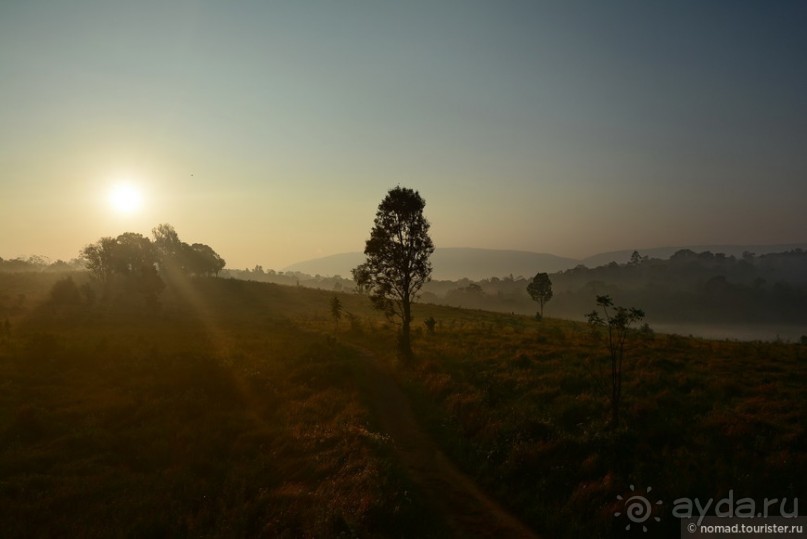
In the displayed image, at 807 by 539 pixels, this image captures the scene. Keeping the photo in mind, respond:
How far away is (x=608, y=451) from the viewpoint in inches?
606

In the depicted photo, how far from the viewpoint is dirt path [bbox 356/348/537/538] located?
39.9 ft

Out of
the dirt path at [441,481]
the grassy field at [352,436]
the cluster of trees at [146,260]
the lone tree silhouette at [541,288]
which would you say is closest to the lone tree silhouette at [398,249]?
the grassy field at [352,436]

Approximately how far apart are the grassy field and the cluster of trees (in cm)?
3694

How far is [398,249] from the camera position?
33156mm

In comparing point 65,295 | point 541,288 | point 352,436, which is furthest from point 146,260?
point 352,436

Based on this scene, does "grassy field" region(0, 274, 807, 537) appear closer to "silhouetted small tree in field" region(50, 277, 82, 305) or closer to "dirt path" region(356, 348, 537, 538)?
"dirt path" region(356, 348, 537, 538)

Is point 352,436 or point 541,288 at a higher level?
point 541,288

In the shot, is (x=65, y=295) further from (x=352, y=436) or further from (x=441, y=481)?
(x=441, y=481)

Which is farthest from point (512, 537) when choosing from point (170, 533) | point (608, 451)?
point (170, 533)

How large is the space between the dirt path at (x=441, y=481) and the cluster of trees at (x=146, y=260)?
60557 millimetres

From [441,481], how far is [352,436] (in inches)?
185

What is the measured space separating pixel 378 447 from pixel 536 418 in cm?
697

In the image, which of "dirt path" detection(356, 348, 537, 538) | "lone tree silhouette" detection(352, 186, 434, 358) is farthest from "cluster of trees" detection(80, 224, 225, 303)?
"dirt path" detection(356, 348, 537, 538)

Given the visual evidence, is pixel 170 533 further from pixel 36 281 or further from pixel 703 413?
pixel 36 281
